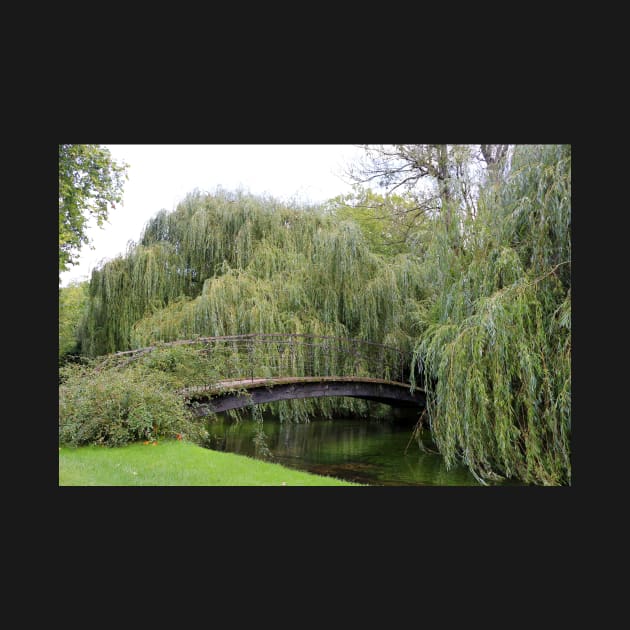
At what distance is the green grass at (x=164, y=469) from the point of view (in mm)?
5047

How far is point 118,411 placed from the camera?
20.5 feet

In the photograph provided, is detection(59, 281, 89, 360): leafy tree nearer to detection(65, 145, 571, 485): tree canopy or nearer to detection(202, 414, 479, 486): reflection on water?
detection(65, 145, 571, 485): tree canopy

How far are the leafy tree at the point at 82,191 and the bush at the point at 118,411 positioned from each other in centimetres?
219

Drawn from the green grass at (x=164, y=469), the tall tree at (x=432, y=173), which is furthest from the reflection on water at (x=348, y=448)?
the tall tree at (x=432, y=173)

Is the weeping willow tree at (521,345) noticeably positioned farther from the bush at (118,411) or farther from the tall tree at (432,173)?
the bush at (118,411)

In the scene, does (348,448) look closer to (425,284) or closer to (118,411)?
(425,284)

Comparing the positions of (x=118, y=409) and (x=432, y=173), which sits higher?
(x=432, y=173)

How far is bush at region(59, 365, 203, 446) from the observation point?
5.98 meters

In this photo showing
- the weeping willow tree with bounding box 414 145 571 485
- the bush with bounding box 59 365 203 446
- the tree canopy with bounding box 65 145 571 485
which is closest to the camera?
the weeping willow tree with bounding box 414 145 571 485

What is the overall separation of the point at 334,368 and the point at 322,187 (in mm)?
4185

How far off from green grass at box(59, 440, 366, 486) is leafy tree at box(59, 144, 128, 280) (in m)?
3.23

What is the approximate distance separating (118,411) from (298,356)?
375cm

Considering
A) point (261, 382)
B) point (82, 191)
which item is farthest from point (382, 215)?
point (82, 191)

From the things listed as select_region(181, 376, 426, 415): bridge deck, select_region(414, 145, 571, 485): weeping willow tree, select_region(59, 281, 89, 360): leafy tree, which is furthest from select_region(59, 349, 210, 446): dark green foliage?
select_region(414, 145, 571, 485): weeping willow tree
